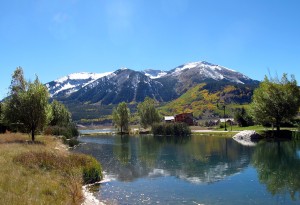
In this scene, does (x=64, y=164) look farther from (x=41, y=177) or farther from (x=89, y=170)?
(x=41, y=177)

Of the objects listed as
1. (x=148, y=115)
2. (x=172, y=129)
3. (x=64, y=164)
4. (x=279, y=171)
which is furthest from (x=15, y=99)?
(x=148, y=115)

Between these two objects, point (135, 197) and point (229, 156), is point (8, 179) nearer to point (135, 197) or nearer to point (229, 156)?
point (135, 197)

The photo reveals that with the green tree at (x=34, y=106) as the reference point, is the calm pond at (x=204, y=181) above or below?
below

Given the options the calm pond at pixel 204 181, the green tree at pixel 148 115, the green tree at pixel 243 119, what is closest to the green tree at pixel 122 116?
the green tree at pixel 148 115

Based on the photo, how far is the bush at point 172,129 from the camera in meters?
117

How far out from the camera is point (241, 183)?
32.1m

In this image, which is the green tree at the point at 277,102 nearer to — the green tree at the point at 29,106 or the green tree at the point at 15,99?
the green tree at the point at 29,106

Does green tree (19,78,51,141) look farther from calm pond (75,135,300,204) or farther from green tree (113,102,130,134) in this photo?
green tree (113,102,130,134)

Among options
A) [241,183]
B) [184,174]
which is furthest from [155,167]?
[241,183]

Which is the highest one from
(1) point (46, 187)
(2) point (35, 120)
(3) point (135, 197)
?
(2) point (35, 120)

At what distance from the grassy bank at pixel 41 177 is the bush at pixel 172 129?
8395 centimetres

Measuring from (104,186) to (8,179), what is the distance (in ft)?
36.5

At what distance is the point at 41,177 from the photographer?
25422 millimetres

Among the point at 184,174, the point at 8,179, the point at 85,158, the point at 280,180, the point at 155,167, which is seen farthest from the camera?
the point at 155,167
